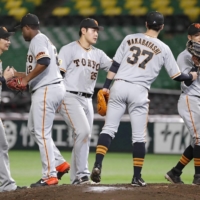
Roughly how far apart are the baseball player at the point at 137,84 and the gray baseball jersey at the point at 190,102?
0.51 m

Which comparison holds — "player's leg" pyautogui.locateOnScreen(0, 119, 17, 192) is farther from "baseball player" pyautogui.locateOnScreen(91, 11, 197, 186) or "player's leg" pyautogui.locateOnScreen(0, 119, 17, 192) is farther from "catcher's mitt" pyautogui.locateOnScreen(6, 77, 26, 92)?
"baseball player" pyautogui.locateOnScreen(91, 11, 197, 186)

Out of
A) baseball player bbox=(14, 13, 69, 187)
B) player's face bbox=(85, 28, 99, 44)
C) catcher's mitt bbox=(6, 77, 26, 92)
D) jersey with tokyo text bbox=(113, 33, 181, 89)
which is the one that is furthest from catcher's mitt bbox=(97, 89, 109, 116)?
catcher's mitt bbox=(6, 77, 26, 92)

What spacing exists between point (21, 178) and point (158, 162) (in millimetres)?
3009

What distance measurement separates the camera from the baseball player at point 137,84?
566cm

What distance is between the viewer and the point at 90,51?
21.2ft

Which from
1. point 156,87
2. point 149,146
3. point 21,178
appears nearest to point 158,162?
point 149,146

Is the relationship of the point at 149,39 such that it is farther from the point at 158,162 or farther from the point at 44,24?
the point at 44,24

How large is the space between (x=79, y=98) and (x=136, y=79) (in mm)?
879

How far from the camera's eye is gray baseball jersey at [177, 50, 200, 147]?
6.25 meters

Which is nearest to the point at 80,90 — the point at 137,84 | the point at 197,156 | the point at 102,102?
the point at 102,102

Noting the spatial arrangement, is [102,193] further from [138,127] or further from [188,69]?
[188,69]

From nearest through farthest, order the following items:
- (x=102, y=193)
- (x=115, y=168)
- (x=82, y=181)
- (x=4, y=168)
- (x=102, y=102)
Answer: (x=102, y=193) < (x=4, y=168) < (x=102, y=102) < (x=82, y=181) < (x=115, y=168)

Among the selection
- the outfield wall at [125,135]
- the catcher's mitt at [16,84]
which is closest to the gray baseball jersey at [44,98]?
the catcher's mitt at [16,84]

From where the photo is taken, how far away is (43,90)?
569 cm
